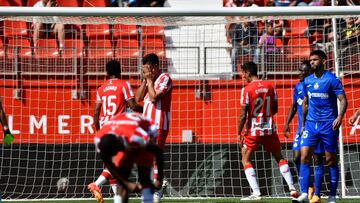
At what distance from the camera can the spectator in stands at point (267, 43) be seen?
15.6 m

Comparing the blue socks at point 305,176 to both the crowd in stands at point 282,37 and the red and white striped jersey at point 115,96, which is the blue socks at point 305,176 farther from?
the crowd in stands at point 282,37

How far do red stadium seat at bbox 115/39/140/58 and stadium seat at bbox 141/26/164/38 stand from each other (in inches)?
8.4

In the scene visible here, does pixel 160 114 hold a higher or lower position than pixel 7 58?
lower

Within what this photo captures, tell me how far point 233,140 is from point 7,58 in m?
4.38

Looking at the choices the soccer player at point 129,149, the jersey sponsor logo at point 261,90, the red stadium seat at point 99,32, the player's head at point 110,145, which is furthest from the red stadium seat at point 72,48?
the player's head at point 110,145

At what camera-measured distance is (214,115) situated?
51.1 feet

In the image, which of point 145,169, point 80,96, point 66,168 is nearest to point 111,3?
point 80,96

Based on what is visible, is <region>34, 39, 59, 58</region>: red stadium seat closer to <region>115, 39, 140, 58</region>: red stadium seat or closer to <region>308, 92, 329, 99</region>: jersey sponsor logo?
<region>115, 39, 140, 58</region>: red stadium seat

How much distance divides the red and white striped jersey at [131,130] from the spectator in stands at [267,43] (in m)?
7.71

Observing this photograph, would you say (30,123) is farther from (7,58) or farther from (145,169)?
(145,169)

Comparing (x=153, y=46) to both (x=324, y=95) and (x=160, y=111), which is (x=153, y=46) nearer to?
(x=160, y=111)

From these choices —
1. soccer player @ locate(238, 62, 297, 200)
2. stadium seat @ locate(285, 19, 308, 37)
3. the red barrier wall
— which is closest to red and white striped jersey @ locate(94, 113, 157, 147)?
soccer player @ locate(238, 62, 297, 200)

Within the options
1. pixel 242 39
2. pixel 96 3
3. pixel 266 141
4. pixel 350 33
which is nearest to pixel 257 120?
pixel 266 141

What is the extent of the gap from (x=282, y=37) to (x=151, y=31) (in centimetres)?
246
